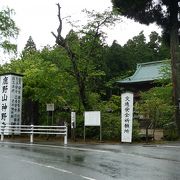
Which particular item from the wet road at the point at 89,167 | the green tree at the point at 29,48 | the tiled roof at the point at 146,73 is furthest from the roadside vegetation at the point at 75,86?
the tiled roof at the point at 146,73

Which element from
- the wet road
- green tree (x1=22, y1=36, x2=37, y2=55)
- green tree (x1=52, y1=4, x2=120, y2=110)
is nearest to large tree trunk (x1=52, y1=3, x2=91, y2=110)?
green tree (x1=52, y1=4, x2=120, y2=110)

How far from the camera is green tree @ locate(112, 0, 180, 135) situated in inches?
1091

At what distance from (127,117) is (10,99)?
29.9 feet

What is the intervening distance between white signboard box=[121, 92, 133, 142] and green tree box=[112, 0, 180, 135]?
6021 millimetres

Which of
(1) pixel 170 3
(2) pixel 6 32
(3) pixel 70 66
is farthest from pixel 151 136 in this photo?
(2) pixel 6 32

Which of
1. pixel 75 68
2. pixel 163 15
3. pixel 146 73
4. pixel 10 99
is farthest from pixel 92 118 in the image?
pixel 146 73

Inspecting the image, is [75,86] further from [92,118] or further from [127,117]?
[127,117]

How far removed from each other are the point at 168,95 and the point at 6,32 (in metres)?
13.6

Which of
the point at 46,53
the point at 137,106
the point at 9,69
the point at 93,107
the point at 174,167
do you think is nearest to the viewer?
the point at 174,167

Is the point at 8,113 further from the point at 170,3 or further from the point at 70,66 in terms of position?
the point at 170,3

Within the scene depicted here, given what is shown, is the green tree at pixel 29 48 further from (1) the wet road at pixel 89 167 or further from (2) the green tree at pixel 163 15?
(1) the wet road at pixel 89 167

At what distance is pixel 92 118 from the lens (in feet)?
78.5

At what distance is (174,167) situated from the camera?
12016mm

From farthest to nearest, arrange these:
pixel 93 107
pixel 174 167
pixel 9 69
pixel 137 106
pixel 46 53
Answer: pixel 9 69, pixel 46 53, pixel 93 107, pixel 137 106, pixel 174 167
